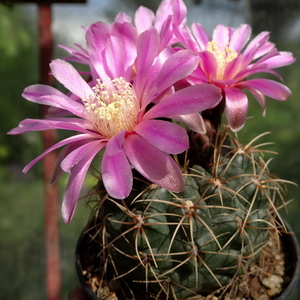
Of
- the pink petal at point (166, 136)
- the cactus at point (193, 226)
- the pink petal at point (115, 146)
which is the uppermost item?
the pink petal at point (166, 136)

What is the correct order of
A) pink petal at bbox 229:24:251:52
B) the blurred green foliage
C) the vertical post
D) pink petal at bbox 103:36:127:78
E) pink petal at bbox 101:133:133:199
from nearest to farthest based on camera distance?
1. pink petal at bbox 101:133:133:199
2. pink petal at bbox 103:36:127:78
3. pink petal at bbox 229:24:251:52
4. the vertical post
5. the blurred green foliage

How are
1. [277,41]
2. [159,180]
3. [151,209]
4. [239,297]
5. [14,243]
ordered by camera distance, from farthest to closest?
[14,243] < [277,41] < [239,297] < [151,209] < [159,180]

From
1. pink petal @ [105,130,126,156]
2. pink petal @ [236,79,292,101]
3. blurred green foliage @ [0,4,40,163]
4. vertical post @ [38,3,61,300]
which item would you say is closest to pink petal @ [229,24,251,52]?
pink petal @ [236,79,292,101]

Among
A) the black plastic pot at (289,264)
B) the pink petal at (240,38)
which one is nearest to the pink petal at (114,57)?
the pink petal at (240,38)

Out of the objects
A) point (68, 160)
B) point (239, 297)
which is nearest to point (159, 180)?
point (68, 160)

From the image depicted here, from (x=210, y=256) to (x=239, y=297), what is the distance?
16cm

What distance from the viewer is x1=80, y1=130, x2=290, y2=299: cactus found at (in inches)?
21.4

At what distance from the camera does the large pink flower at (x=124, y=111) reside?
1.45 ft

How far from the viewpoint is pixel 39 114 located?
5.71ft

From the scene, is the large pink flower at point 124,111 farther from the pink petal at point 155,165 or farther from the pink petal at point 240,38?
the pink petal at point 240,38

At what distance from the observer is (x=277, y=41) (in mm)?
1634

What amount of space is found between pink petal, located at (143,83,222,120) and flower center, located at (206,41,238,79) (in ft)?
0.49

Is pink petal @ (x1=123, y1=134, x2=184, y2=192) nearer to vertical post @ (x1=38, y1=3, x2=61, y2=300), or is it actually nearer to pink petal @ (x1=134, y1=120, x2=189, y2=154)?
pink petal @ (x1=134, y1=120, x2=189, y2=154)

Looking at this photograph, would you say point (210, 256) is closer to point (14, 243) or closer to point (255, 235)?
point (255, 235)
